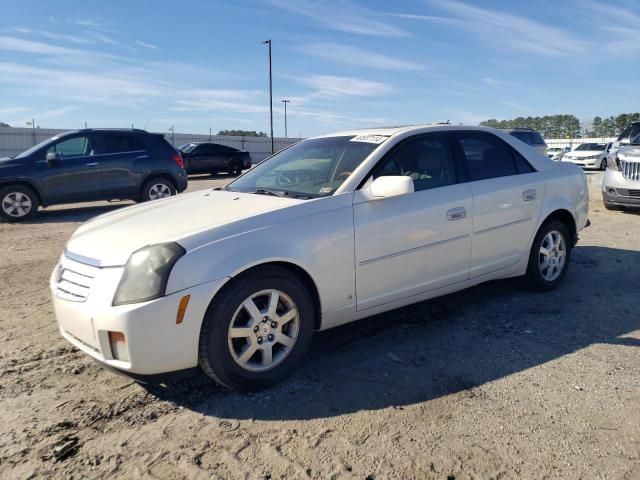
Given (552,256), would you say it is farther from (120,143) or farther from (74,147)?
(74,147)

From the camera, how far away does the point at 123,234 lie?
327 cm

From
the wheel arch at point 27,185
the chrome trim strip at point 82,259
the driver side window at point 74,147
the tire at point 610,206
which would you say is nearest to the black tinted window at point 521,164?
the chrome trim strip at point 82,259

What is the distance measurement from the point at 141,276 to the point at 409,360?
1.87 metres

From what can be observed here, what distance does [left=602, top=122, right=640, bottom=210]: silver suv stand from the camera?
381 inches

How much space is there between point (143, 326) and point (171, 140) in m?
32.7

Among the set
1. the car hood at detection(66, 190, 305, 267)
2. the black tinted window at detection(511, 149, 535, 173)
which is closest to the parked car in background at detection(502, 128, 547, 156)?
the black tinted window at detection(511, 149, 535, 173)

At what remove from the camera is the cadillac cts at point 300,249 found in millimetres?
2857

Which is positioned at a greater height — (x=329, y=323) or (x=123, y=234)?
(x=123, y=234)

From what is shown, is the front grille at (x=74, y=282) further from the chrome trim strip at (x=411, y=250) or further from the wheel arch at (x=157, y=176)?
the wheel arch at (x=157, y=176)

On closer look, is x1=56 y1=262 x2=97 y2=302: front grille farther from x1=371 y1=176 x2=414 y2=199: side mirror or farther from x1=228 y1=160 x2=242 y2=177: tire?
x1=228 y1=160 x2=242 y2=177: tire

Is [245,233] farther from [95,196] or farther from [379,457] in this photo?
[95,196]

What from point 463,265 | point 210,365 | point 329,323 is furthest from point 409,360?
point 210,365

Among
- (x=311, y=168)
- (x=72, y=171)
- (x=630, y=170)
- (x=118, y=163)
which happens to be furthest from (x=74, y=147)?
(x=630, y=170)

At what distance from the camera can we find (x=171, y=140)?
1318 inches
